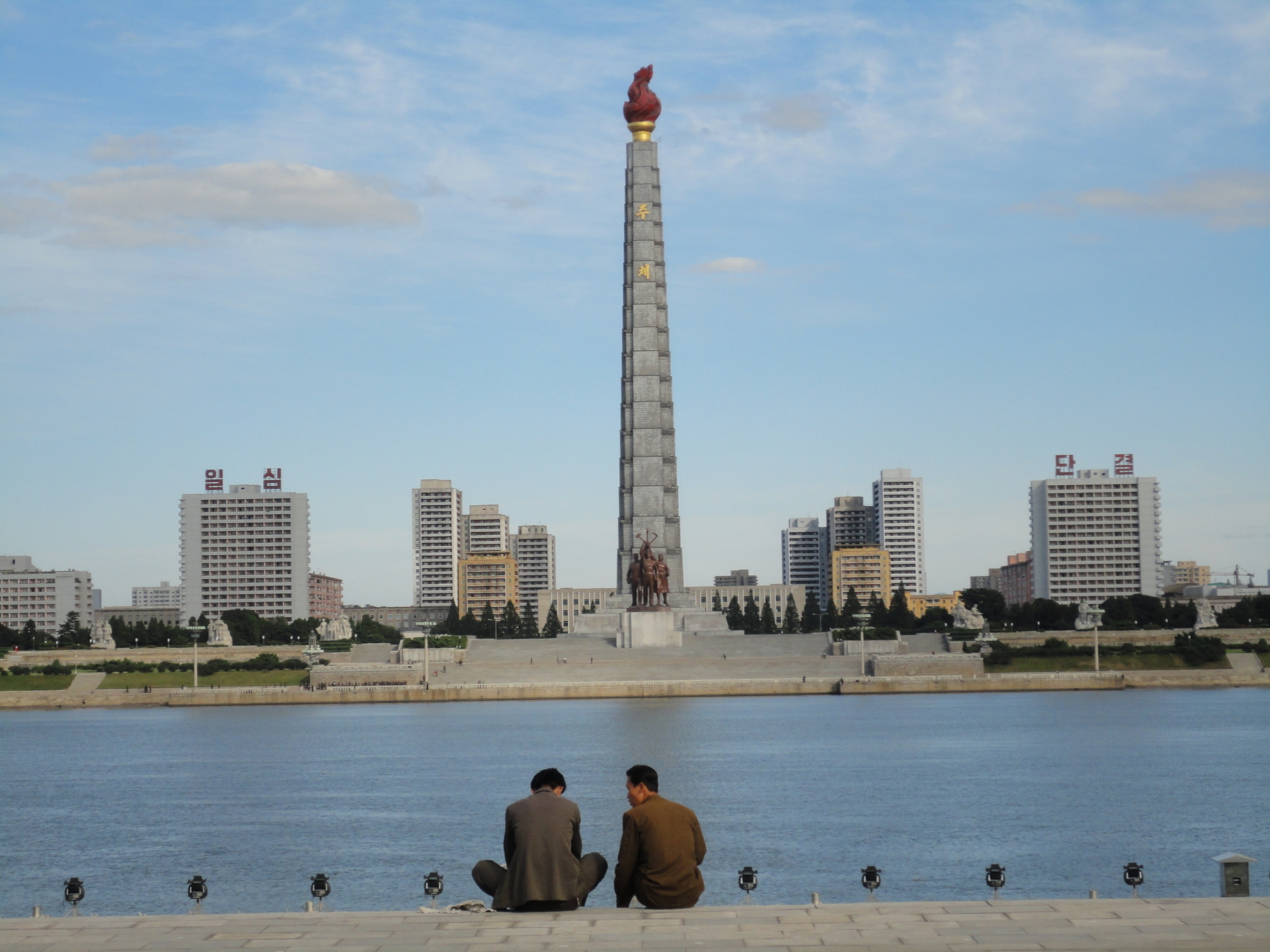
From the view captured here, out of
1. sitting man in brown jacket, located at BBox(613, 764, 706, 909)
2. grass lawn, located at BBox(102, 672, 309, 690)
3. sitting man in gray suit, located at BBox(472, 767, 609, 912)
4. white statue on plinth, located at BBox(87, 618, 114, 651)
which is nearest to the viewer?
sitting man in brown jacket, located at BBox(613, 764, 706, 909)

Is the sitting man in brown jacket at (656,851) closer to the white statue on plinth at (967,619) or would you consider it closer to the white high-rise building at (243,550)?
the white statue on plinth at (967,619)

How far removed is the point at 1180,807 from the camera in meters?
31.4

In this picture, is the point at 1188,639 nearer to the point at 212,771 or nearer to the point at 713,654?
the point at 713,654

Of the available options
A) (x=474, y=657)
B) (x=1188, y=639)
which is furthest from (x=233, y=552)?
(x=1188, y=639)

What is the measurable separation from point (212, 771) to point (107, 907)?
20516 mm

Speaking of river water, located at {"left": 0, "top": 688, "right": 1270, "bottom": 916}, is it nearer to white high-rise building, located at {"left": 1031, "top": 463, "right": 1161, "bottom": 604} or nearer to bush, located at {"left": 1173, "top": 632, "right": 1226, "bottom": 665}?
bush, located at {"left": 1173, "top": 632, "right": 1226, "bottom": 665}

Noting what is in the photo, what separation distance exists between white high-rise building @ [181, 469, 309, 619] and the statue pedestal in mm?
96216

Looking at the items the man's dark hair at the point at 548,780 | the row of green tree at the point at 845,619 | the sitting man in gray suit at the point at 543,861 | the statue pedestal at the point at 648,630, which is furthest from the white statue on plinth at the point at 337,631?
the man's dark hair at the point at 548,780

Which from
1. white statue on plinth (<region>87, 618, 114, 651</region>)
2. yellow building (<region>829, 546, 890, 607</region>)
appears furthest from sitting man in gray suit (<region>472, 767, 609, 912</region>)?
yellow building (<region>829, 546, 890, 607</region>)

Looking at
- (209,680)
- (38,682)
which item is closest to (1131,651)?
(209,680)

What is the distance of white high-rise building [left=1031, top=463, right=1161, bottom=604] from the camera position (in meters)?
174

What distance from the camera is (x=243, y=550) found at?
176375 mm

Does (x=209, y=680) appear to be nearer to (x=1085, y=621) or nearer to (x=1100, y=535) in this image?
(x=1085, y=621)

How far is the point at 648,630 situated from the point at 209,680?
23.8m
